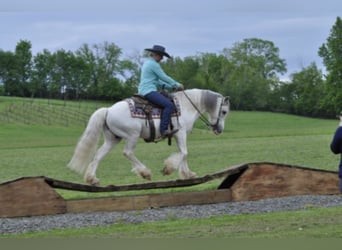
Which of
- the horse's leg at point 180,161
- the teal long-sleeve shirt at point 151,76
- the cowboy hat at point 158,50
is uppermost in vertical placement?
the cowboy hat at point 158,50

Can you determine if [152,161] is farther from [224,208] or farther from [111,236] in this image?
[111,236]

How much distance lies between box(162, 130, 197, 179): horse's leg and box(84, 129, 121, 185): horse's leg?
1.04 m

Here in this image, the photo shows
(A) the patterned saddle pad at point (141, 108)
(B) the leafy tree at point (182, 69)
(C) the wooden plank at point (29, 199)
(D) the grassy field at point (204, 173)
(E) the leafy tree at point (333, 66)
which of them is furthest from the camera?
(B) the leafy tree at point (182, 69)

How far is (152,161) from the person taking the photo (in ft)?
74.7

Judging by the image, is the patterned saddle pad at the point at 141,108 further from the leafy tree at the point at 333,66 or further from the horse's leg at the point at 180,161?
the leafy tree at the point at 333,66

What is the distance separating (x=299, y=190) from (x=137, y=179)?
5071 millimetres

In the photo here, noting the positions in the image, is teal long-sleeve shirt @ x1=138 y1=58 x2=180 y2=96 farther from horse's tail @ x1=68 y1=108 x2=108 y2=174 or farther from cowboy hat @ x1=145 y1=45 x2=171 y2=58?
horse's tail @ x1=68 y1=108 x2=108 y2=174

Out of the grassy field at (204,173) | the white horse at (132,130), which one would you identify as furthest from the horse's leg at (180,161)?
the grassy field at (204,173)

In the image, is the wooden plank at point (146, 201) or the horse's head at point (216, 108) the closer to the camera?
the wooden plank at point (146, 201)

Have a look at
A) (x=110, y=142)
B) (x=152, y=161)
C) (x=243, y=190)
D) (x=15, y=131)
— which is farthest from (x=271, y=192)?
(x=15, y=131)

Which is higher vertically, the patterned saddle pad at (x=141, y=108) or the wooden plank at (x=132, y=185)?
the patterned saddle pad at (x=141, y=108)

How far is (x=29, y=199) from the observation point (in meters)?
10.5

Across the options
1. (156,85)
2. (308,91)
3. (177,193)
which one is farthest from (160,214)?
(308,91)

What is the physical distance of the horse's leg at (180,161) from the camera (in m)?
11.6
